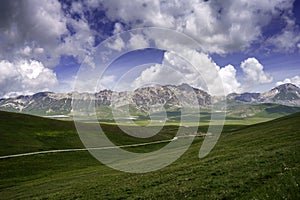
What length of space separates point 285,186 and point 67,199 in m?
19.9

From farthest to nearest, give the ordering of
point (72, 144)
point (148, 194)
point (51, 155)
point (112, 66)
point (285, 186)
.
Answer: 1. point (72, 144)
2. point (51, 155)
3. point (112, 66)
4. point (148, 194)
5. point (285, 186)

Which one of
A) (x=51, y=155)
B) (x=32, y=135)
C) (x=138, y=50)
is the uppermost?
(x=138, y=50)

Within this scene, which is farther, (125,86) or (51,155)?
(51,155)

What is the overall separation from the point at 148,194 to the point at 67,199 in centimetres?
950

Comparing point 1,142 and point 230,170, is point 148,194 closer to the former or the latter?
point 230,170

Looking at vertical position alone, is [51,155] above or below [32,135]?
below

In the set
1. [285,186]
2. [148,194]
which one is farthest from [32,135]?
[285,186]

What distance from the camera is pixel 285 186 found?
12.9m

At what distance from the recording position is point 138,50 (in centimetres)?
2628

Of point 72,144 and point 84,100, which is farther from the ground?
point 84,100

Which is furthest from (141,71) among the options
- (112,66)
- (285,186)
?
(285,186)

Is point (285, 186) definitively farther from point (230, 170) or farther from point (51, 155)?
point (51, 155)

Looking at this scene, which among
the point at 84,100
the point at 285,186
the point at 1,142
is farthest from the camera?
the point at 1,142

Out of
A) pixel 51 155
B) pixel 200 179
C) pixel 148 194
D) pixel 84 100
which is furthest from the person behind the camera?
pixel 51 155
